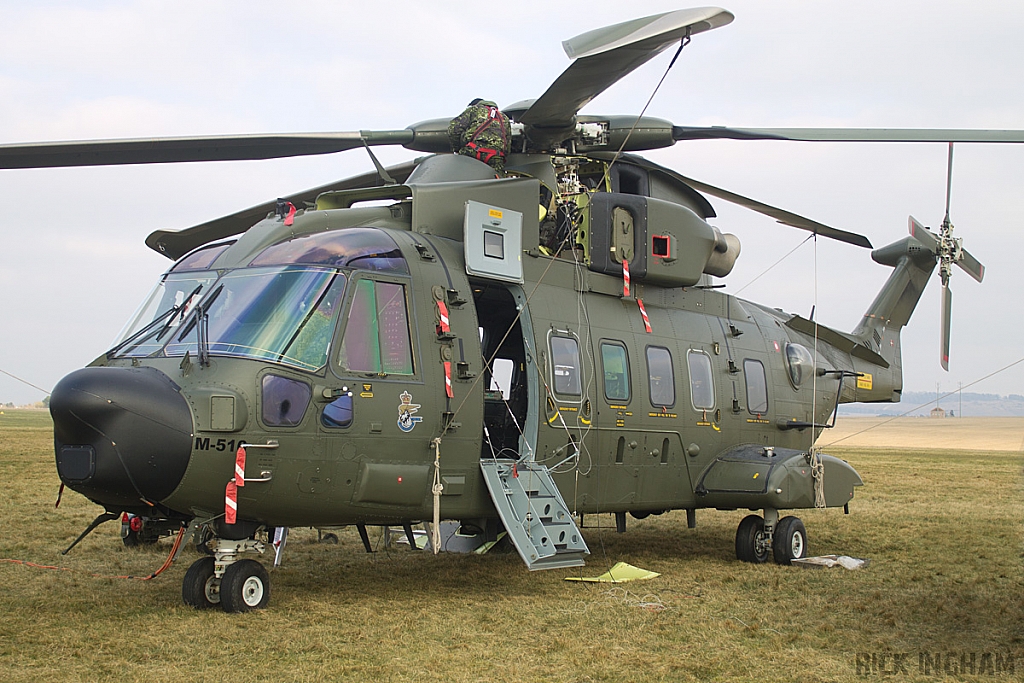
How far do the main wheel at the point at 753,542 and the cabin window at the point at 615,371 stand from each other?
2427mm

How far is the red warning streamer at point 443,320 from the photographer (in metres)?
8.31

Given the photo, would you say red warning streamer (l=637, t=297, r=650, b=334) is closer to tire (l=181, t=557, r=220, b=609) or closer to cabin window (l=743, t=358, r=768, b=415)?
cabin window (l=743, t=358, r=768, b=415)

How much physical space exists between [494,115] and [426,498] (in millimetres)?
3998

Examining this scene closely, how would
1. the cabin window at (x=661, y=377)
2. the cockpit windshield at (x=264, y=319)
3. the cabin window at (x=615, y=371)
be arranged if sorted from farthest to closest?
1. the cabin window at (x=661, y=377)
2. the cabin window at (x=615, y=371)
3. the cockpit windshield at (x=264, y=319)

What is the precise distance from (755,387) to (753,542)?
198cm

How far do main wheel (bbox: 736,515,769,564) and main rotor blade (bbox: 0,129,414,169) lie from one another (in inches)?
244

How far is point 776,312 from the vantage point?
1346 cm

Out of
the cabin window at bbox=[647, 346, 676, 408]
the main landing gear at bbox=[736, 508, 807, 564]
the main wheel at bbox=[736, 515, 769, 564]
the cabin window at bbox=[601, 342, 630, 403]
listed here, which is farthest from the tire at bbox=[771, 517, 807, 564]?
the cabin window at bbox=[601, 342, 630, 403]

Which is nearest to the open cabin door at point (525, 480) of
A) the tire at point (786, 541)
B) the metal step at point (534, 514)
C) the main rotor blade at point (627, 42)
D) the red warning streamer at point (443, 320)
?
the metal step at point (534, 514)

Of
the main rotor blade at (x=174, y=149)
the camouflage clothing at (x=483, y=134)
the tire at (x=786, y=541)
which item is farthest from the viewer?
the tire at (x=786, y=541)

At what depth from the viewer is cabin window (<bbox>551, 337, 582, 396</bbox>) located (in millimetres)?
9375

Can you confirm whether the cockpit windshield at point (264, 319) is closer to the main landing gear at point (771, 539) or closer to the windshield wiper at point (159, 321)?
the windshield wiper at point (159, 321)

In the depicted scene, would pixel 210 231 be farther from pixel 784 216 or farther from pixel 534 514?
pixel 784 216

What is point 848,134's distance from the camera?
948cm
